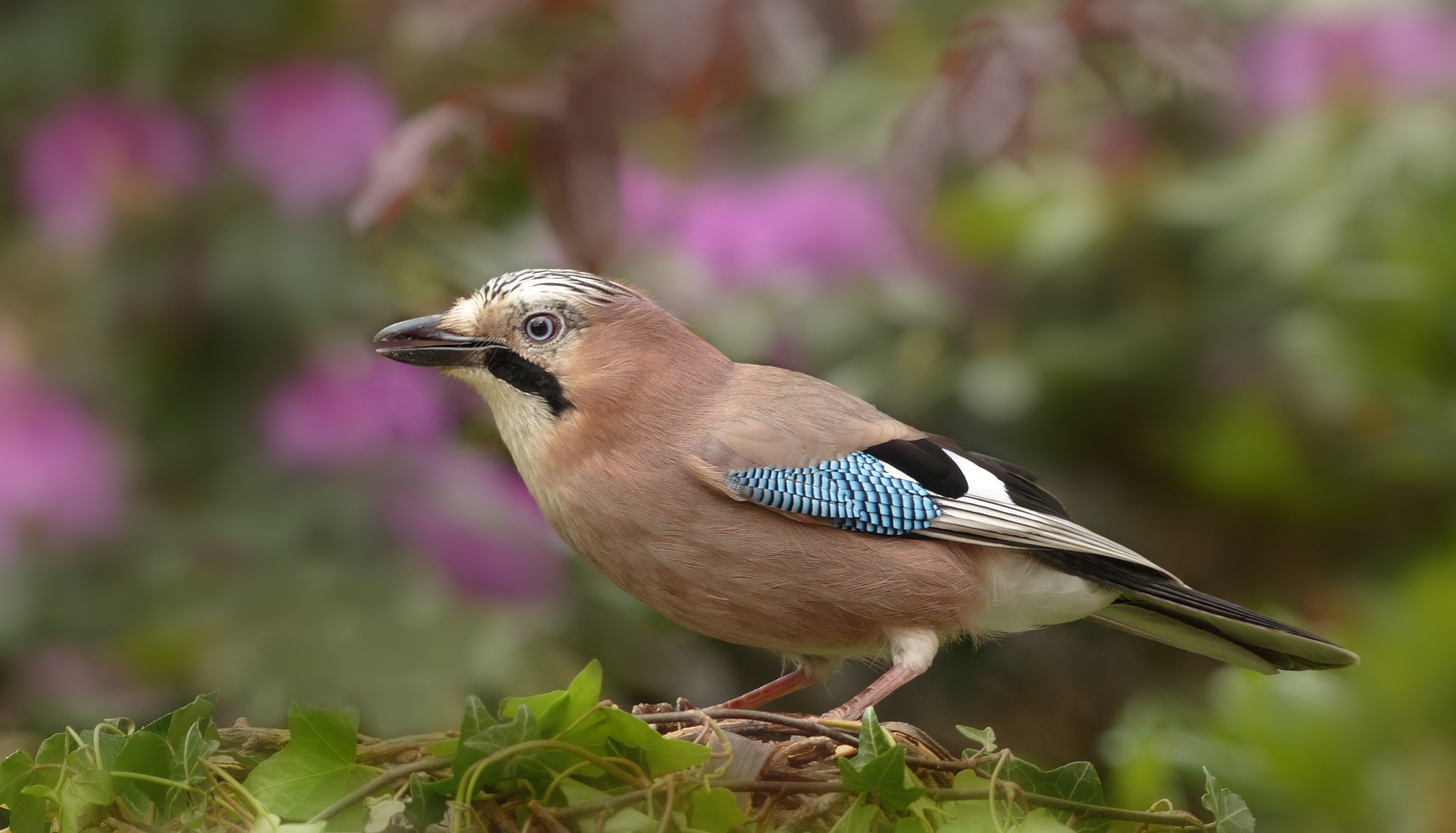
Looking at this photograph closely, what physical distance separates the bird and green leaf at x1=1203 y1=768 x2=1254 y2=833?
385mm

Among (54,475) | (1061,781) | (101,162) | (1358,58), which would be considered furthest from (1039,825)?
(1358,58)

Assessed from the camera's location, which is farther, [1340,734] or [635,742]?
[1340,734]

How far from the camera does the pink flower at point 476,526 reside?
8.55 feet

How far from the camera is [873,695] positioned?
170cm

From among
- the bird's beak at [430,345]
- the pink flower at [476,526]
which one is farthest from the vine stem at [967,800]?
the pink flower at [476,526]

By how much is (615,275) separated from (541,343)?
0.75 m

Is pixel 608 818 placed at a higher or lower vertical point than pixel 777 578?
lower

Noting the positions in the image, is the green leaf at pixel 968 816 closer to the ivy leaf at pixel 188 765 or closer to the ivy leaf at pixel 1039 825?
the ivy leaf at pixel 1039 825

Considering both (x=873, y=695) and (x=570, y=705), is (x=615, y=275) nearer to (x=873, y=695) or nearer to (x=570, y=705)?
(x=873, y=695)

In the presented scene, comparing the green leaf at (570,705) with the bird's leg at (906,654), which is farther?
the bird's leg at (906,654)

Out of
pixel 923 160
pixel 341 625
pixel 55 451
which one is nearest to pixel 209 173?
pixel 55 451

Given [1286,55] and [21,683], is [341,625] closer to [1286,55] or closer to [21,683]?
[21,683]

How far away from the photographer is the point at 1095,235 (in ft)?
12.6

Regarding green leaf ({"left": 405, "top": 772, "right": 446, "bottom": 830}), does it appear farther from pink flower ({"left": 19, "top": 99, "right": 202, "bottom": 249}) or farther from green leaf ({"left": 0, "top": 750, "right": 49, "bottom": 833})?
pink flower ({"left": 19, "top": 99, "right": 202, "bottom": 249})
